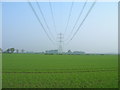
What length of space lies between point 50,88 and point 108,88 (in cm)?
253

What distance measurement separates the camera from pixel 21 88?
1030cm

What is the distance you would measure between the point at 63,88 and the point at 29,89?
1442mm

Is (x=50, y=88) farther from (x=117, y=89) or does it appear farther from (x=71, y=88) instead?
(x=117, y=89)

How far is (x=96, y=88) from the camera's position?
10.3 meters

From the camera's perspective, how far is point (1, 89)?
989 cm

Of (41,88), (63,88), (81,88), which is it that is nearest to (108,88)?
(81,88)

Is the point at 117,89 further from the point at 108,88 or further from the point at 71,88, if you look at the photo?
the point at 71,88

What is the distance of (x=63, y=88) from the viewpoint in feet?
33.4

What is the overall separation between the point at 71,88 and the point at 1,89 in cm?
294

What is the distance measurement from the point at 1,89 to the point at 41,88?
1.67 metres

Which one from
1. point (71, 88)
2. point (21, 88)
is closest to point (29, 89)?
point (21, 88)

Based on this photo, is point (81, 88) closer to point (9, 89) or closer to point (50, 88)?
point (50, 88)

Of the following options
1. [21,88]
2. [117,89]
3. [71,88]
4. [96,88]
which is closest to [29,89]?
[21,88]

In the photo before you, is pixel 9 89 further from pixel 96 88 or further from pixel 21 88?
pixel 96 88
